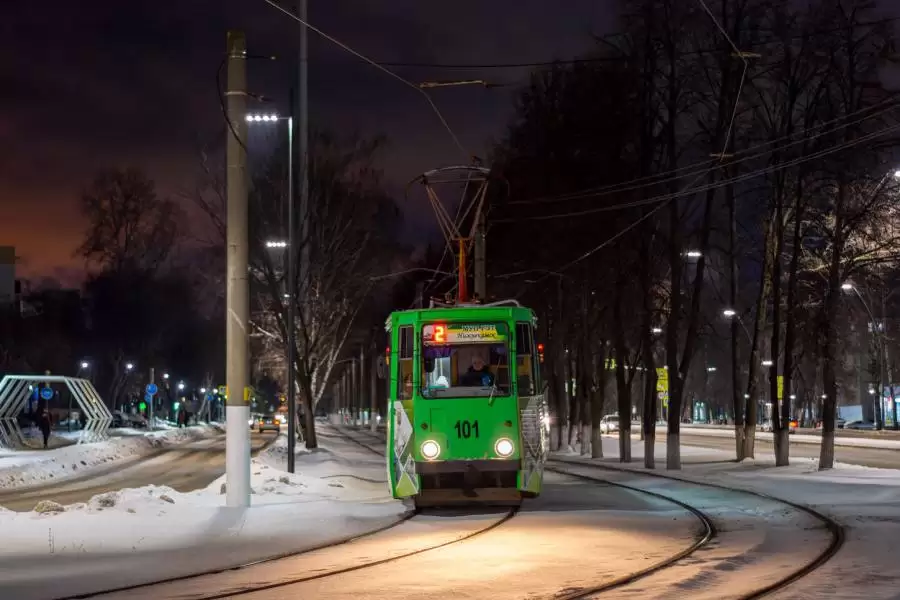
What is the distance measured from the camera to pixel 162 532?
1662 cm

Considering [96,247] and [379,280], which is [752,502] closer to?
[379,280]

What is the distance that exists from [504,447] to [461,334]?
192 centimetres

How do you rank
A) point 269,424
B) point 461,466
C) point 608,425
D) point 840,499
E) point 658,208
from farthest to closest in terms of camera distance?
point 269,424
point 608,425
point 658,208
point 840,499
point 461,466

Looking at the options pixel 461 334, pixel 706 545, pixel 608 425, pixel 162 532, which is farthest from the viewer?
pixel 608 425

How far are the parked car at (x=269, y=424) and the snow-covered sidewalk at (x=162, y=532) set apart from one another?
6723 centimetres

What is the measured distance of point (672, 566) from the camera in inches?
509

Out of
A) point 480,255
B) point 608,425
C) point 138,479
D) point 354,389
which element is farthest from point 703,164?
point 354,389

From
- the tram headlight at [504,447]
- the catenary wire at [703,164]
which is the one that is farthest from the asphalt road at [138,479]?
the catenary wire at [703,164]

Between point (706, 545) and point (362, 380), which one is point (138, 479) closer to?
point (706, 545)

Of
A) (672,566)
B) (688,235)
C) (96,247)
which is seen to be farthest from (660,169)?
(96,247)

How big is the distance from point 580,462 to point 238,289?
2440cm

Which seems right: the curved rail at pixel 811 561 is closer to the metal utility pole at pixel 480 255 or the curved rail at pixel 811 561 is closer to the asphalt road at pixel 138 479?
the metal utility pole at pixel 480 255

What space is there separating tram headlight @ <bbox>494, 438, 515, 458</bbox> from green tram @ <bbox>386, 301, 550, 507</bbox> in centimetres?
2

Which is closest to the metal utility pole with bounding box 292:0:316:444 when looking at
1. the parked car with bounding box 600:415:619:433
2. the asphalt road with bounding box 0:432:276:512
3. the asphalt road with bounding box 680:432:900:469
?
the asphalt road with bounding box 0:432:276:512
